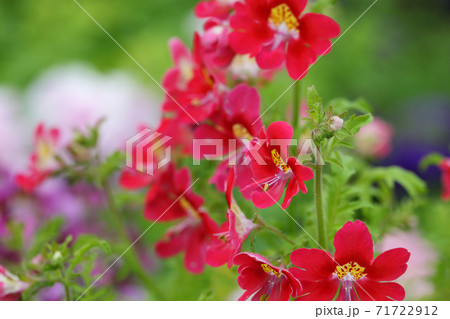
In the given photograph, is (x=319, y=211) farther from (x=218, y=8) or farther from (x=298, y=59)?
(x=218, y=8)

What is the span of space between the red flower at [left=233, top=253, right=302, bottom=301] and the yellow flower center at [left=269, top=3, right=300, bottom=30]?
0.73ft

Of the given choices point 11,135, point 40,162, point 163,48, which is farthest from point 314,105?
point 163,48

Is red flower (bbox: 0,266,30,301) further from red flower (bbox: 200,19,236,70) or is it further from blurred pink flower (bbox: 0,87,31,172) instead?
blurred pink flower (bbox: 0,87,31,172)

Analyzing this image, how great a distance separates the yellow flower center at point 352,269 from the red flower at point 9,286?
0.29 metres

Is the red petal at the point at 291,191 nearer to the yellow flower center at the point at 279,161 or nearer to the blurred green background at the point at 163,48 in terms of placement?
the yellow flower center at the point at 279,161

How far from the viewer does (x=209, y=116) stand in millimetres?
623

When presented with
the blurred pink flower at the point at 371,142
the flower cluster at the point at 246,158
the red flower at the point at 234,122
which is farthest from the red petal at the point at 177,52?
the blurred pink flower at the point at 371,142

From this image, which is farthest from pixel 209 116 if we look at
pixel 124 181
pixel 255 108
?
pixel 124 181

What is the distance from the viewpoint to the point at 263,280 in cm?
→ 52

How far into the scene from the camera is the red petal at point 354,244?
483mm

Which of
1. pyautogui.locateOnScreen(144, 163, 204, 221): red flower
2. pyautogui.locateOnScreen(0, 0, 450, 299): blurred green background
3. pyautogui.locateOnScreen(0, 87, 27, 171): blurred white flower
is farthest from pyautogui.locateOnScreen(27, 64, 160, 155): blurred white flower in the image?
pyautogui.locateOnScreen(144, 163, 204, 221): red flower

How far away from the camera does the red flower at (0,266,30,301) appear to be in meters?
0.58
